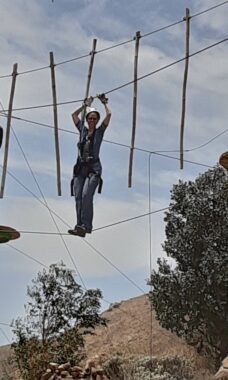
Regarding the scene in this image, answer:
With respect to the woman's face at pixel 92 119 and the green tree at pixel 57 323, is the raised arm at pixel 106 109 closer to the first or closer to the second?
the woman's face at pixel 92 119

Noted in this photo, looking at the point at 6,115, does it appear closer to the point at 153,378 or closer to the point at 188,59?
the point at 188,59

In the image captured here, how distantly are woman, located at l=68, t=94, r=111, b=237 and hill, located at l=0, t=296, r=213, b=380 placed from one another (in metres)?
17.3

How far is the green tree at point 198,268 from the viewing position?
24.8 meters

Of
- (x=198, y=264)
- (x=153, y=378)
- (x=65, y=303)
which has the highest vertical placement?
(x=198, y=264)

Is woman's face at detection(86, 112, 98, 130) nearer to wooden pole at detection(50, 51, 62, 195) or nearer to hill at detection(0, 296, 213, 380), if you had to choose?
wooden pole at detection(50, 51, 62, 195)

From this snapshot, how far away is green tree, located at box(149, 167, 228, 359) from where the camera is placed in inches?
974

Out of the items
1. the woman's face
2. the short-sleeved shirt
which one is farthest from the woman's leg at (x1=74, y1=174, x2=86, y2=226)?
the woman's face

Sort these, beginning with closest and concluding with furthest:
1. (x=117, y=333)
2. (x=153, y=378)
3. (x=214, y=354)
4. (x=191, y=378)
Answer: (x=153, y=378), (x=191, y=378), (x=214, y=354), (x=117, y=333)

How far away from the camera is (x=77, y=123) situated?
353 inches

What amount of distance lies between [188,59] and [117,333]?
2650cm

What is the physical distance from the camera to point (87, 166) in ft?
28.7

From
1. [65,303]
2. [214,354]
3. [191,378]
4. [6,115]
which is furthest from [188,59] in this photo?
[214,354]

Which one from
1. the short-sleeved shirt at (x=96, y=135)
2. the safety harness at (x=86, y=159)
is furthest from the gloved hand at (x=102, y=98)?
the safety harness at (x=86, y=159)

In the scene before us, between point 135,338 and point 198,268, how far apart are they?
27.4 ft
